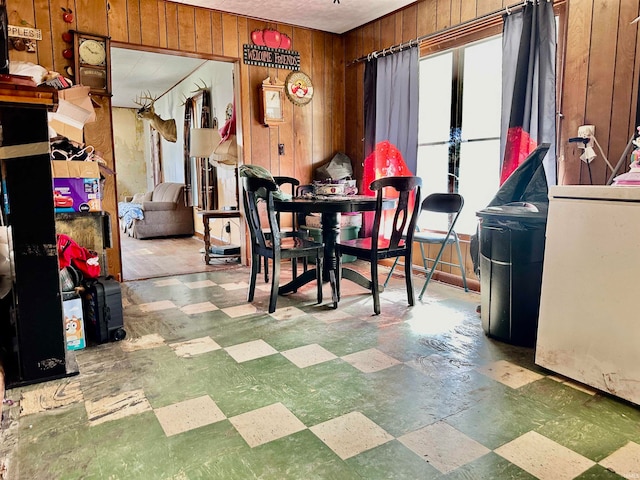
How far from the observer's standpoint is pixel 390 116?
14.5 feet

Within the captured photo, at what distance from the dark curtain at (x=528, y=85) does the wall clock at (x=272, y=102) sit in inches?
88.4

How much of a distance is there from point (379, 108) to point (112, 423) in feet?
12.2

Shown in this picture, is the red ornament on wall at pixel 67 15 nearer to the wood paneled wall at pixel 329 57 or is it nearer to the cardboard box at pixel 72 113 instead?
the wood paneled wall at pixel 329 57

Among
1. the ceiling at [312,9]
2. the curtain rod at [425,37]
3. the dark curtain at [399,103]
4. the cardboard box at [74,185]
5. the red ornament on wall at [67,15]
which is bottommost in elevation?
the cardboard box at [74,185]

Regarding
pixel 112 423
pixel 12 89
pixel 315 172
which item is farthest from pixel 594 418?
pixel 315 172

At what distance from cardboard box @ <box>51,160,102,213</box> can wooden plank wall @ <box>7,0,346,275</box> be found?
1.50 m

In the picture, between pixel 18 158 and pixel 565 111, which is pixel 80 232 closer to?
pixel 18 158

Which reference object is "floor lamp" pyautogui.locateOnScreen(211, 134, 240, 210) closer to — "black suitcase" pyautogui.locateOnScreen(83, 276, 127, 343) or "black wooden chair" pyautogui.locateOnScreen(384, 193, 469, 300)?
"black wooden chair" pyautogui.locateOnScreen(384, 193, 469, 300)

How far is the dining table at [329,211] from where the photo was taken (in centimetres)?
296

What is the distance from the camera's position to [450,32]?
3.83 m

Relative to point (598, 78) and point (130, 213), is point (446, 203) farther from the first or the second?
point (130, 213)

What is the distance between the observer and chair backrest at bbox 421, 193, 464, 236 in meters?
3.37

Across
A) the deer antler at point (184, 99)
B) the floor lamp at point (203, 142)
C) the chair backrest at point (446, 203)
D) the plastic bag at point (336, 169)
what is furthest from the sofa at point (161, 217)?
the chair backrest at point (446, 203)

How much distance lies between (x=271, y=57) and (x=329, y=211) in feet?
8.08
